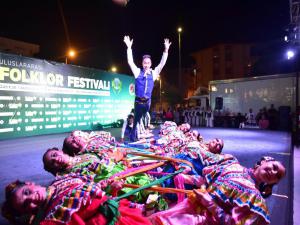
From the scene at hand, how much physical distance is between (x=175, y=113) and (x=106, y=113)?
5.40m

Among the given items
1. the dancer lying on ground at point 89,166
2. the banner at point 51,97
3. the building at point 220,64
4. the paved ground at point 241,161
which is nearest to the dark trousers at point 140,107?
the paved ground at point 241,161

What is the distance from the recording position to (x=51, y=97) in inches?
466

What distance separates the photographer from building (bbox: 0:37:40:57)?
23.2 m

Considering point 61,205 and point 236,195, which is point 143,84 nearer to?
point 236,195

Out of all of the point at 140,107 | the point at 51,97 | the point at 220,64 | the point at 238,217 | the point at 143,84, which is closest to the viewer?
the point at 238,217

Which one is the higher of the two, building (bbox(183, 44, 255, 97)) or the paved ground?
building (bbox(183, 44, 255, 97))

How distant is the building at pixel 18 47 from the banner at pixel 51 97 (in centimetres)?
1269

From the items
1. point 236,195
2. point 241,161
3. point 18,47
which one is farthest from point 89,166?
point 18,47

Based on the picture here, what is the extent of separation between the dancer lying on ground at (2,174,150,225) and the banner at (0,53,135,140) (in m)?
9.26

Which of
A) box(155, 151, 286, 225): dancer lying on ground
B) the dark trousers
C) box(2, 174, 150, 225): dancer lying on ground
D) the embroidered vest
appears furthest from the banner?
box(155, 151, 286, 225): dancer lying on ground

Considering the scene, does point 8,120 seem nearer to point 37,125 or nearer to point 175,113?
point 37,125

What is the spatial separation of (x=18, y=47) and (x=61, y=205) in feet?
86.8

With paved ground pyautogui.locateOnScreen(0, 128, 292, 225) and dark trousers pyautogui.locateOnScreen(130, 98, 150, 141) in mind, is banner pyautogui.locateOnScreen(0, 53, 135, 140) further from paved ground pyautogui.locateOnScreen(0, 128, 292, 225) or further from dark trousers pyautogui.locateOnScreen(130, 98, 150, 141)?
dark trousers pyautogui.locateOnScreen(130, 98, 150, 141)

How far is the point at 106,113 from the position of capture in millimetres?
14945
